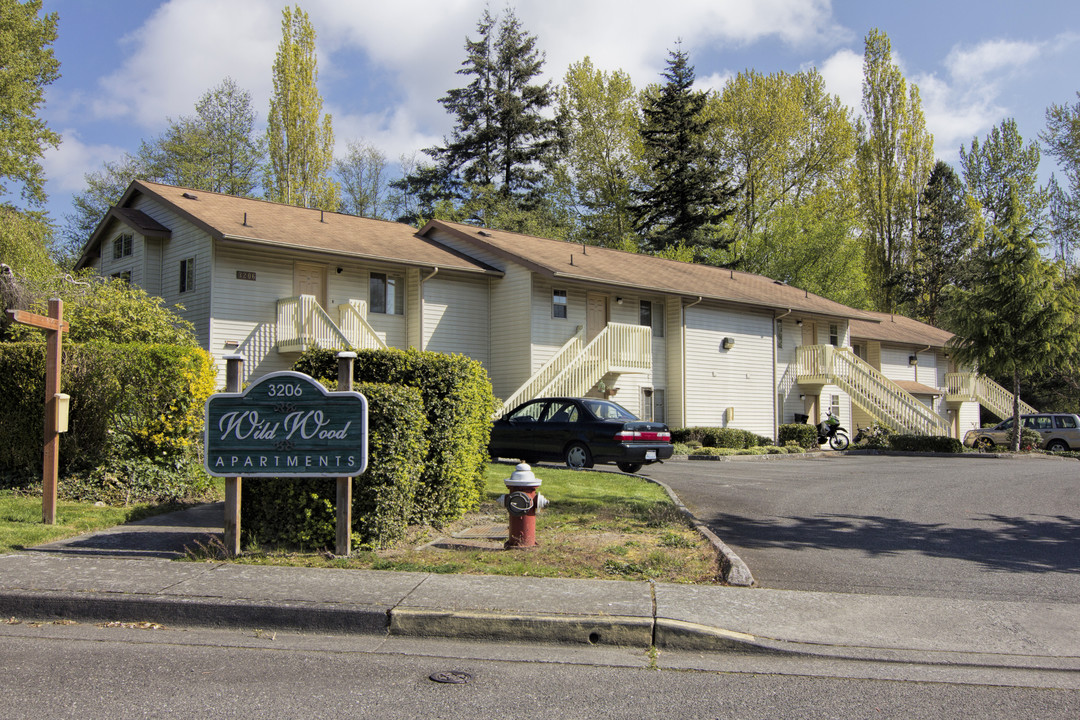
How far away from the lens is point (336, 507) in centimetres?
765

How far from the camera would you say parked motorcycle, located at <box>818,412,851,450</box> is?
29119 mm

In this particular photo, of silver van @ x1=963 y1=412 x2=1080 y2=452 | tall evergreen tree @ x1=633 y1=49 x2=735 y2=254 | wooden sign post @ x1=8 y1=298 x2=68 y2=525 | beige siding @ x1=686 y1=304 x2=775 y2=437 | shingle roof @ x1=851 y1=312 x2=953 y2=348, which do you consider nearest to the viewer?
wooden sign post @ x1=8 y1=298 x2=68 y2=525

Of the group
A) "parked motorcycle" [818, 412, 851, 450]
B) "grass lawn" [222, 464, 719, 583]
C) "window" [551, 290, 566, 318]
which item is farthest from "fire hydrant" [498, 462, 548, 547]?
"parked motorcycle" [818, 412, 851, 450]

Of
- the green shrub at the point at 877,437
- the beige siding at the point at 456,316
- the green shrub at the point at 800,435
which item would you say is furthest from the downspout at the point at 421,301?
the green shrub at the point at 877,437

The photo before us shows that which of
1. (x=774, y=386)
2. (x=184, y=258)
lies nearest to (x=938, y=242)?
(x=774, y=386)

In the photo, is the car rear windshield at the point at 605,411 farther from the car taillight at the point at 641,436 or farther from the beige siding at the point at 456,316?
the beige siding at the point at 456,316

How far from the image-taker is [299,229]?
73.2 feet

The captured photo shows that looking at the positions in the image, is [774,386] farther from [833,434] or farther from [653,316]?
[653,316]

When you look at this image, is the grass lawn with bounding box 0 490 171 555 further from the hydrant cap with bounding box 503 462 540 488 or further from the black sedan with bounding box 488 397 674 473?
the black sedan with bounding box 488 397 674 473

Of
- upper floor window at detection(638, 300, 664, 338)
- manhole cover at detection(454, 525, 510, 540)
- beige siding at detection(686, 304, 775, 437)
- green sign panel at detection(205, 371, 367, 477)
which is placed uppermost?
Result: upper floor window at detection(638, 300, 664, 338)

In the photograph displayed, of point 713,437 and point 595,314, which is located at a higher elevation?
→ point 595,314

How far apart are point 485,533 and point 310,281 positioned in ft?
46.6

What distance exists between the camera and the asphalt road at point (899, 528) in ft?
24.4

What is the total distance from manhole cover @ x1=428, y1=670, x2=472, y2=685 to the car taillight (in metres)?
11.1
